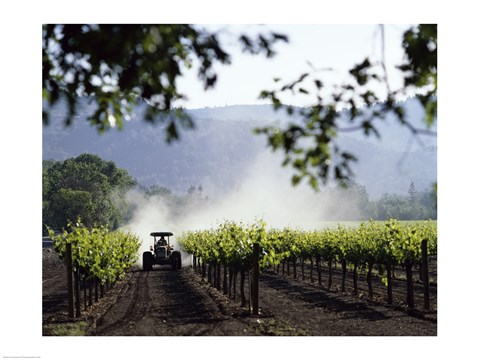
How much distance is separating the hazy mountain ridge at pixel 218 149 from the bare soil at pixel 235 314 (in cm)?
226

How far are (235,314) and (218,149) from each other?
15872mm

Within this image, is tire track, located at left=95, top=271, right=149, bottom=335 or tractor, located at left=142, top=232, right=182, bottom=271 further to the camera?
tractor, located at left=142, top=232, right=182, bottom=271

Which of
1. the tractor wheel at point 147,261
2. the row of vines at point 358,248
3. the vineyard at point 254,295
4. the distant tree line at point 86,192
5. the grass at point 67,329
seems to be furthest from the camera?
the tractor wheel at point 147,261

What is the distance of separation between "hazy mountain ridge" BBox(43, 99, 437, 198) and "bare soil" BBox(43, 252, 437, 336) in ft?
7.42

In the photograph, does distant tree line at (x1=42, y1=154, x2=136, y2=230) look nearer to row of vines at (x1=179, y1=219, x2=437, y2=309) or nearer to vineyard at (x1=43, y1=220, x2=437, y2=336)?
vineyard at (x1=43, y1=220, x2=437, y2=336)

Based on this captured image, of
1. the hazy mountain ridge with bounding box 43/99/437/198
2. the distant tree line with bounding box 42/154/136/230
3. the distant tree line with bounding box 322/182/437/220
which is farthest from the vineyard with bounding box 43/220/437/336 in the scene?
the hazy mountain ridge with bounding box 43/99/437/198

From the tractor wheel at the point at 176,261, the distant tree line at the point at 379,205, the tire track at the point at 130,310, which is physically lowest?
the tractor wheel at the point at 176,261

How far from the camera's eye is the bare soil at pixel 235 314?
8945 mm

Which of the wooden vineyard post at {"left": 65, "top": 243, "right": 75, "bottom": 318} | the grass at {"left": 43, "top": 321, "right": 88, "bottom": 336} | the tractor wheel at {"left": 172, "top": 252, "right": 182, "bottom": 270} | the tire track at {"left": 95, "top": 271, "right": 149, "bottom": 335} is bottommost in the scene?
the tractor wheel at {"left": 172, "top": 252, "right": 182, "bottom": 270}

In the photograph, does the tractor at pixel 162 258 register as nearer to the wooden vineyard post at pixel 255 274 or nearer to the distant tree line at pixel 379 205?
the distant tree line at pixel 379 205

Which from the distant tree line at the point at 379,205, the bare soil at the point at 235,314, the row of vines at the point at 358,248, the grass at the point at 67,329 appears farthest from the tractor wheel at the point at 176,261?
the grass at the point at 67,329

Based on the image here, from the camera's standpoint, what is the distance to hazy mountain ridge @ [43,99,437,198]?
6.06 m
